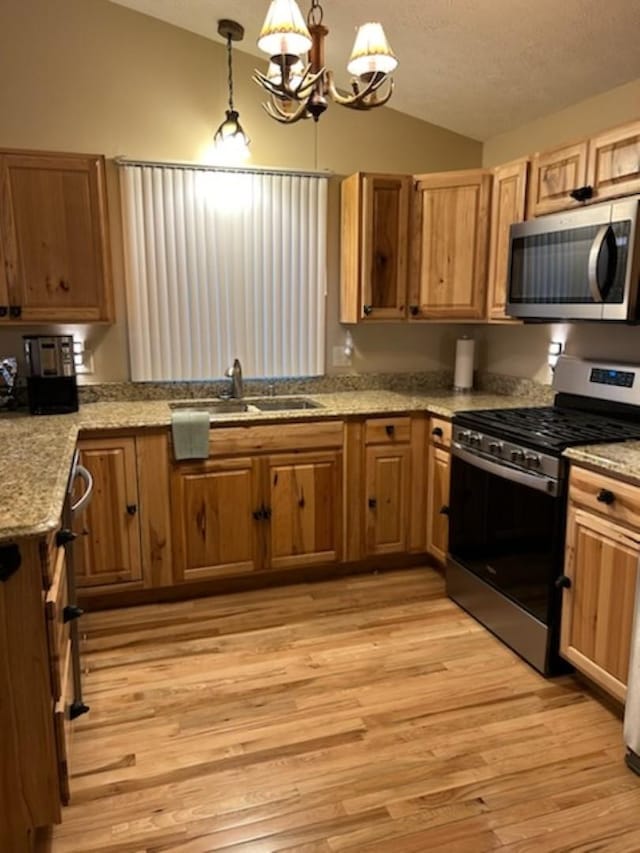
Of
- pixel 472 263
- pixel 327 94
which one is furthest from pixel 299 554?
pixel 327 94

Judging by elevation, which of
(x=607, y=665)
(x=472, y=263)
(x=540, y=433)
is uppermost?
(x=472, y=263)

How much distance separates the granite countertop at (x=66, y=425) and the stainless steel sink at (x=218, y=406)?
34mm

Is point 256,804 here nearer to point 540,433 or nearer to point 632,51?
point 540,433

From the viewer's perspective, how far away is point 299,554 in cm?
320

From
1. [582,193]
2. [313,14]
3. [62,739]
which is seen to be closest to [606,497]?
[582,193]

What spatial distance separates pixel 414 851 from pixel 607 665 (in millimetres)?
926

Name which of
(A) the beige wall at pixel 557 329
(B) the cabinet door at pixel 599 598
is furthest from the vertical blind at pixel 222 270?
(B) the cabinet door at pixel 599 598

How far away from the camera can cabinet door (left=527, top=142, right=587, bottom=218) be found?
2.54m

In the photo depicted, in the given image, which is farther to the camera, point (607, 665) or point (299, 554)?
point (299, 554)

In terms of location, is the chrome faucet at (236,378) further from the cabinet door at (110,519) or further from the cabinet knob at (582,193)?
the cabinet knob at (582,193)

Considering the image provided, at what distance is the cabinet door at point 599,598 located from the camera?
1997 millimetres

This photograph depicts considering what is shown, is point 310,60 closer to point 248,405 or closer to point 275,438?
point 275,438

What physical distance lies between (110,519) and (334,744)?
149 cm

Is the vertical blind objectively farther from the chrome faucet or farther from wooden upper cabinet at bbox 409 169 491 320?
wooden upper cabinet at bbox 409 169 491 320
